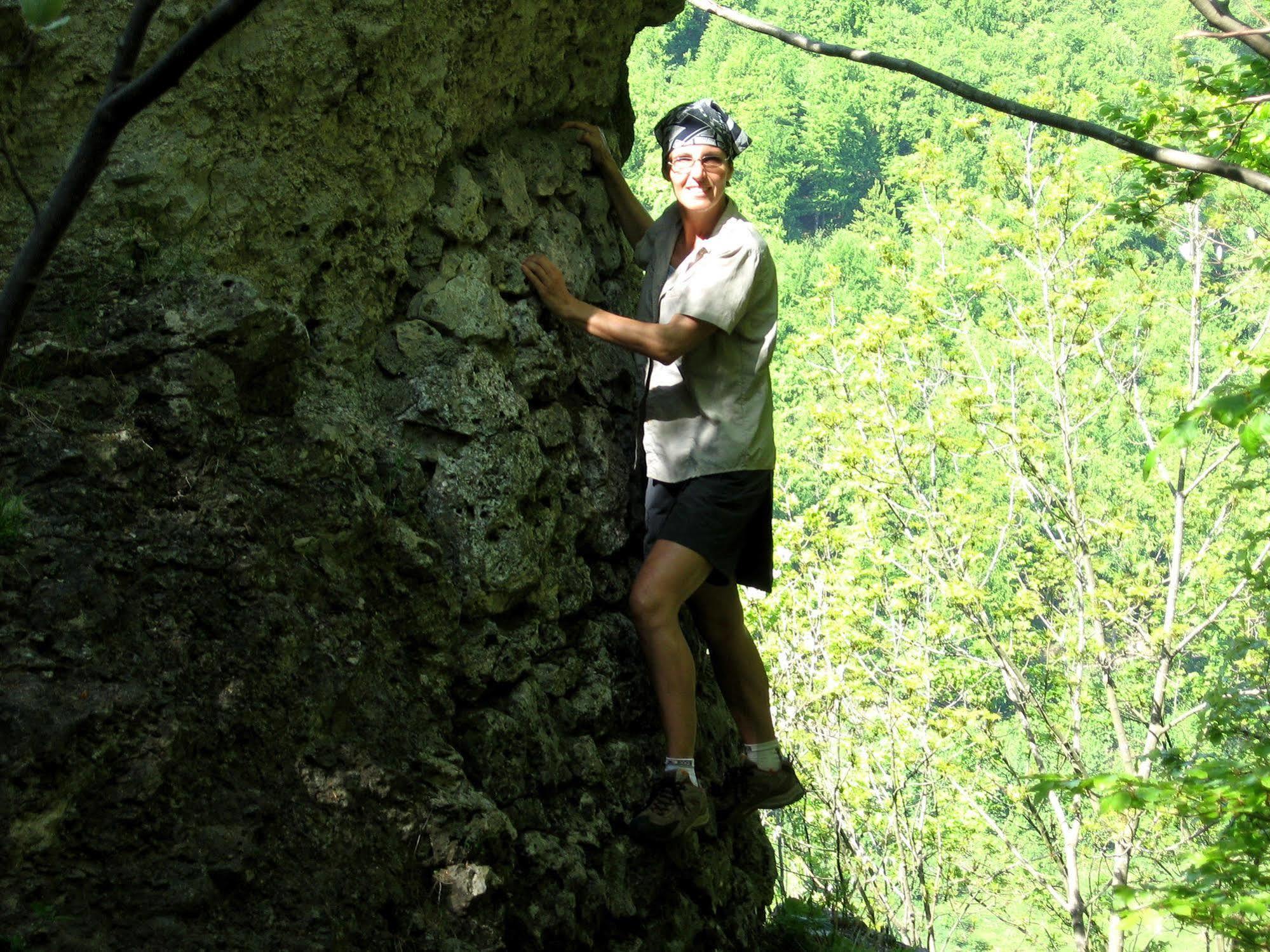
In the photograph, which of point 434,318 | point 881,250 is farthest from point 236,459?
point 881,250

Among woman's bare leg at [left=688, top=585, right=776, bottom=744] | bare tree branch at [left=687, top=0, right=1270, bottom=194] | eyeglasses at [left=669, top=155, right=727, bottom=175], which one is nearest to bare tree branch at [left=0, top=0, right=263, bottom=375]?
bare tree branch at [left=687, top=0, right=1270, bottom=194]

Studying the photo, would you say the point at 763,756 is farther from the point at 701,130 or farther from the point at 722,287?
the point at 701,130

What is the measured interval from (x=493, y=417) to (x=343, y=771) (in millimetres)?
1167

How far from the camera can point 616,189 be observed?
175 inches

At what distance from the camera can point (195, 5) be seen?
2.93m

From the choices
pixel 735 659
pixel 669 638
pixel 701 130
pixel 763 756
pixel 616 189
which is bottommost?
pixel 763 756

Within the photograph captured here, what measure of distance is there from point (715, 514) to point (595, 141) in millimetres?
1592

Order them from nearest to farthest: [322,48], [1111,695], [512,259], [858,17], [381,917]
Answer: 1. [381,917]
2. [322,48]
3. [512,259]
4. [1111,695]
5. [858,17]

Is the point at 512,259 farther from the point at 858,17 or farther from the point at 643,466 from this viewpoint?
the point at 858,17

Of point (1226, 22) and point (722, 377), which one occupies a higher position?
point (1226, 22)

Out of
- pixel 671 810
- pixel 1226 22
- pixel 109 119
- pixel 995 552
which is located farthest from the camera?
pixel 995 552

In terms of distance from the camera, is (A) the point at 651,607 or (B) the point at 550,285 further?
(B) the point at 550,285

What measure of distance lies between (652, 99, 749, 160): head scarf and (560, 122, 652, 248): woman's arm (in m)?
0.44

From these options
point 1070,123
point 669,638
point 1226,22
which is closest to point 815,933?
point 669,638
